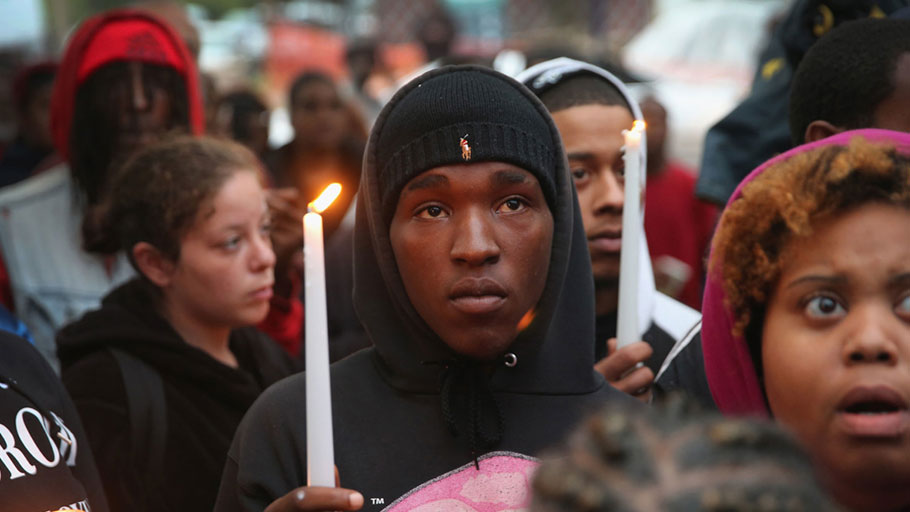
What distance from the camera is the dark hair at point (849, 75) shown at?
7.53 feet

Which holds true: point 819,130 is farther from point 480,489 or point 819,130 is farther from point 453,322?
point 480,489

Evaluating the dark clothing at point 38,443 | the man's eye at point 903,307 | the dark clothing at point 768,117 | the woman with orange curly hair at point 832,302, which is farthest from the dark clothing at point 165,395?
the man's eye at point 903,307

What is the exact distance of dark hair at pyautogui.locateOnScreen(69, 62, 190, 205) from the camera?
3686 mm

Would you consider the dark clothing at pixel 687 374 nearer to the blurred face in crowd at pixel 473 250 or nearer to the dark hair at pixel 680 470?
the blurred face in crowd at pixel 473 250

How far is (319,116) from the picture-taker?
19.3ft

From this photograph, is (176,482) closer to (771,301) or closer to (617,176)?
(617,176)

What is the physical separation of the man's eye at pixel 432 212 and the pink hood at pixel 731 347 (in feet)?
1.59

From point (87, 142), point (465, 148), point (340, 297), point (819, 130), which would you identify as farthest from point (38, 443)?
point (340, 297)

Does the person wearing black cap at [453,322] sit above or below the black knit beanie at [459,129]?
below

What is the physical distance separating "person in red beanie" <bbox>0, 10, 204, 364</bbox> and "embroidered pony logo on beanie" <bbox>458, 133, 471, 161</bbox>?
1.92m

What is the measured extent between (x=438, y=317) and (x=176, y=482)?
46.0 inches

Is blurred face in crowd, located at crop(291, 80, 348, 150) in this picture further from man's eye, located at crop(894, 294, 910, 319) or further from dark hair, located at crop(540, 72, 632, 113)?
man's eye, located at crop(894, 294, 910, 319)

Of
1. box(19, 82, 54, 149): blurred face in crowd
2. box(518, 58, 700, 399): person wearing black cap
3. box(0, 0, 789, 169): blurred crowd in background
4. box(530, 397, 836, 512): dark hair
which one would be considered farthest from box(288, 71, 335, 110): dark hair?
box(530, 397, 836, 512): dark hair

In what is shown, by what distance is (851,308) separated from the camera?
53.1 inches
